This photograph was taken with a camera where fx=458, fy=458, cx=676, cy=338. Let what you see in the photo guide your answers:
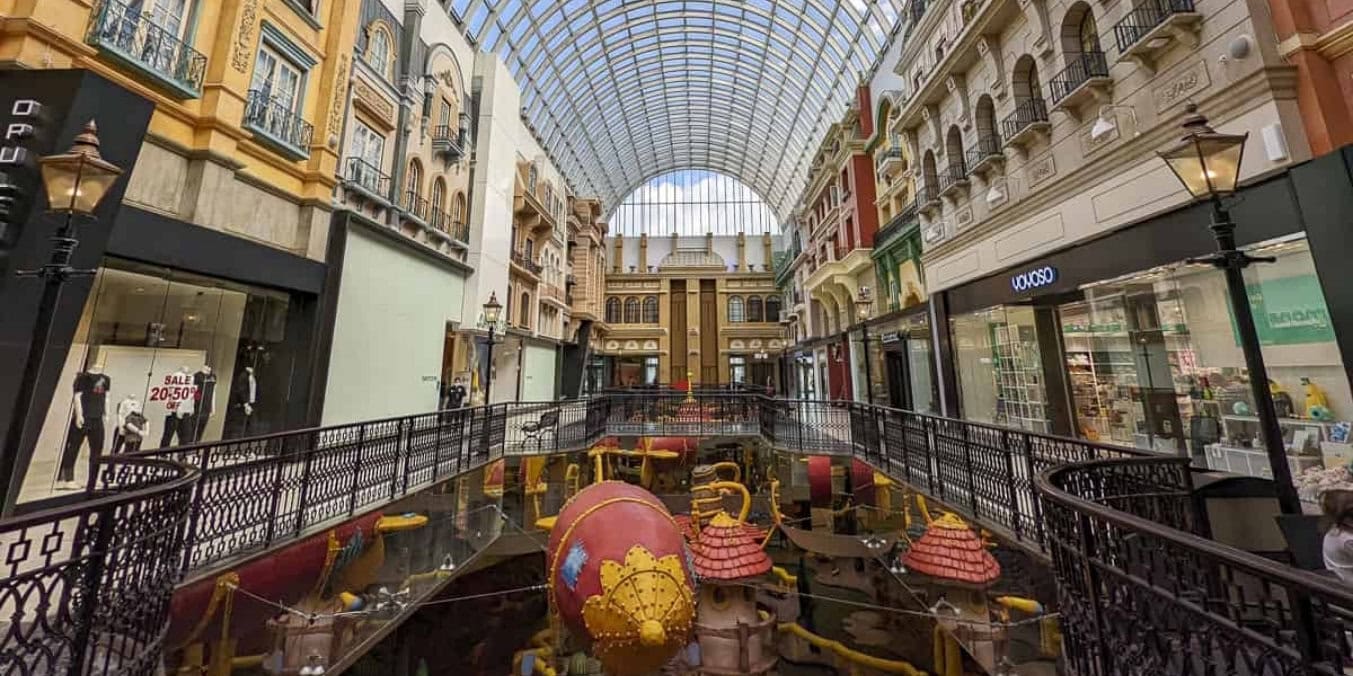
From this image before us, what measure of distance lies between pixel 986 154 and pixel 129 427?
575 inches

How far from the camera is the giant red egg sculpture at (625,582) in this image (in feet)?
15.4

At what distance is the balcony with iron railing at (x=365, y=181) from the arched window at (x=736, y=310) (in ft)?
83.0

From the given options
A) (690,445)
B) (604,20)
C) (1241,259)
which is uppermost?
(604,20)

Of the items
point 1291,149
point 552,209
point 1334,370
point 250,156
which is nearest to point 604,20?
point 552,209

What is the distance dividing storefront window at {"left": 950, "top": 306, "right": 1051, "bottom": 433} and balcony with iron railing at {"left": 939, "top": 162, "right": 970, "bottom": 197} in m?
2.77

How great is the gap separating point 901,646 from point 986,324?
6471 millimetres

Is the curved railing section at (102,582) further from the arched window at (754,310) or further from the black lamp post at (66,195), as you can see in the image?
the arched window at (754,310)

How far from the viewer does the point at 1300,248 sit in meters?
4.48

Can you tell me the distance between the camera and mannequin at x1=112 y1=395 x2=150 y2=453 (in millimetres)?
6078

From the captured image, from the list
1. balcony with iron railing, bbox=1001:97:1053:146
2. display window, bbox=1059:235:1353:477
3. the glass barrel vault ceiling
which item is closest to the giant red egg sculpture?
display window, bbox=1059:235:1353:477

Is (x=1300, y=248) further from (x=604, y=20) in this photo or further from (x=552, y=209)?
(x=604, y=20)

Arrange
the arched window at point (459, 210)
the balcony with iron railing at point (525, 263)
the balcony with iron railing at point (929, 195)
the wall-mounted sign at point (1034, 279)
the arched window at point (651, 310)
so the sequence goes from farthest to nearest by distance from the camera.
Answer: the arched window at point (651, 310) < the balcony with iron railing at point (525, 263) < the arched window at point (459, 210) < the balcony with iron railing at point (929, 195) < the wall-mounted sign at point (1034, 279)

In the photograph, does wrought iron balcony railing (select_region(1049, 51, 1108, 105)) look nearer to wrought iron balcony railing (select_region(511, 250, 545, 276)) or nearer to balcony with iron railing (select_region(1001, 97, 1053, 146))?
balcony with iron railing (select_region(1001, 97, 1053, 146))

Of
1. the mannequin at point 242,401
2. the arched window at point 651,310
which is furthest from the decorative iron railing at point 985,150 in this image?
the arched window at point 651,310
